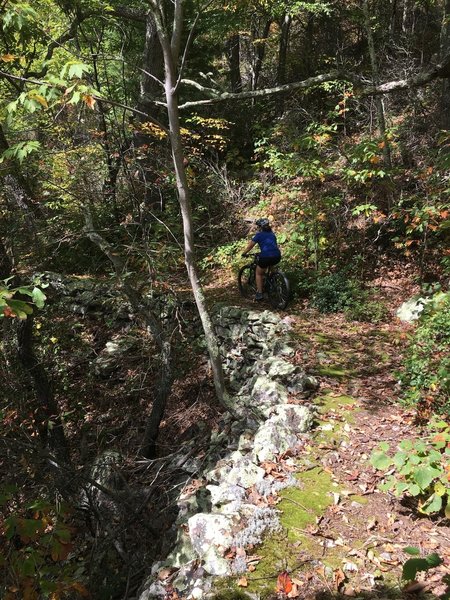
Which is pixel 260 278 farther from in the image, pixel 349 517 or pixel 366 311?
pixel 349 517

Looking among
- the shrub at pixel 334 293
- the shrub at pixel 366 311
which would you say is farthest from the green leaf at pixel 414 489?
the shrub at pixel 334 293

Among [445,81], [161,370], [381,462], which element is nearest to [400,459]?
[381,462]

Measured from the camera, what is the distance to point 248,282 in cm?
916

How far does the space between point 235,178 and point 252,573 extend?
11523mm

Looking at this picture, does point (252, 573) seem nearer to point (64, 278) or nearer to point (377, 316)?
point (377, 316)

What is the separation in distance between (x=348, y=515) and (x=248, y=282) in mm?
6109

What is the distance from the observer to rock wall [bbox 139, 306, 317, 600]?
3180 millimetres

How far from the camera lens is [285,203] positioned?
11.1 m

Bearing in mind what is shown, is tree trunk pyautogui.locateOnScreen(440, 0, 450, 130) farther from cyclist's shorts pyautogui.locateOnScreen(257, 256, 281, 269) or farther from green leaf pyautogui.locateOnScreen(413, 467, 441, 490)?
green leaf pyautogui.locateOnScreen(413, 467, 441, 490)

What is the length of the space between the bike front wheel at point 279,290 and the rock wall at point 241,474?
89 centimetres

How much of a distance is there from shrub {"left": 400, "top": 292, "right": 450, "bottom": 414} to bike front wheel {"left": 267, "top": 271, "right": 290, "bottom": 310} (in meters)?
2.86

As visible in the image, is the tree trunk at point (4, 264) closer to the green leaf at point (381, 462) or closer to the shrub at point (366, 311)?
the green leaf at point (381, 462)

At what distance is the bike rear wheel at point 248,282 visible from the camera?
352 inches

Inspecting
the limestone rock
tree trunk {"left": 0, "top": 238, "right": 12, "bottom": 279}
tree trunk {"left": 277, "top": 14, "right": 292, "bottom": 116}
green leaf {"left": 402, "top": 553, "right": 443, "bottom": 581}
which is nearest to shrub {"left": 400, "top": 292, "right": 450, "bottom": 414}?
green leaf {"left": 402, "top": 553, "right": 443, "bottom": 581}
